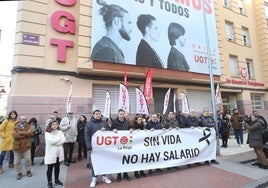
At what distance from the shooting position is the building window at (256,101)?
17.5 m

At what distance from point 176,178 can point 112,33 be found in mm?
7753

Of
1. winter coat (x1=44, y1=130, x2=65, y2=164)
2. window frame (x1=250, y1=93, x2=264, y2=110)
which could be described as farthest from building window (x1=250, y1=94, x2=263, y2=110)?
winter coat (x1=44, y1=130, x2=65, y2=164)

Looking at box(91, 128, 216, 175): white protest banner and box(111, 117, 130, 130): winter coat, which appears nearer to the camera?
box(91, 128, 216, 175): white protest banner

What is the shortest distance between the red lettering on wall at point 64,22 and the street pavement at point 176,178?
6.27 meters

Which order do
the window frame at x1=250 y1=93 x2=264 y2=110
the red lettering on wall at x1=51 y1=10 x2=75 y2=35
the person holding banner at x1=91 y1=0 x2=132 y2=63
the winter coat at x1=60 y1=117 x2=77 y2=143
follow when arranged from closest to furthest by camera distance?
the winter coat at x1=60 y1=117 x2=77 y2=143 → the red lettering on wall at x1=51 y1=10 x2=75 y2=35 → the person holding banner at x1=91 y1=0 x2=132 y2=63 → the window frame at x1=250 y1=93 x2=264 y2=110

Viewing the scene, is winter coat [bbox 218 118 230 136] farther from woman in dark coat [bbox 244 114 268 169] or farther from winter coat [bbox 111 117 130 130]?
winter coat [bbox 111 117 130 130]

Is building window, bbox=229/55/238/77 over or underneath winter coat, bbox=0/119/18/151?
over

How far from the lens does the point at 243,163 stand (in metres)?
7.59

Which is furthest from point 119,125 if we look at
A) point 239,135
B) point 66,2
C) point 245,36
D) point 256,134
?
point 245,36

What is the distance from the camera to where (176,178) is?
584 centimetres

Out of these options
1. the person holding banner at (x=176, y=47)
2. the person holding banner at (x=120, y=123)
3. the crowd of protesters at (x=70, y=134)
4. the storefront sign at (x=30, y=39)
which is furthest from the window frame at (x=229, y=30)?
the person holding banner at (x=120, y=123)

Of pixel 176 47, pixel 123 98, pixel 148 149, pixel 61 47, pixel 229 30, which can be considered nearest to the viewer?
pixel 148 149

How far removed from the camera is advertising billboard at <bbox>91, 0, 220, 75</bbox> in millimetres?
10523

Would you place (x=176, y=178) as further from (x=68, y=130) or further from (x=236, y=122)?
(x=236, y=122)
